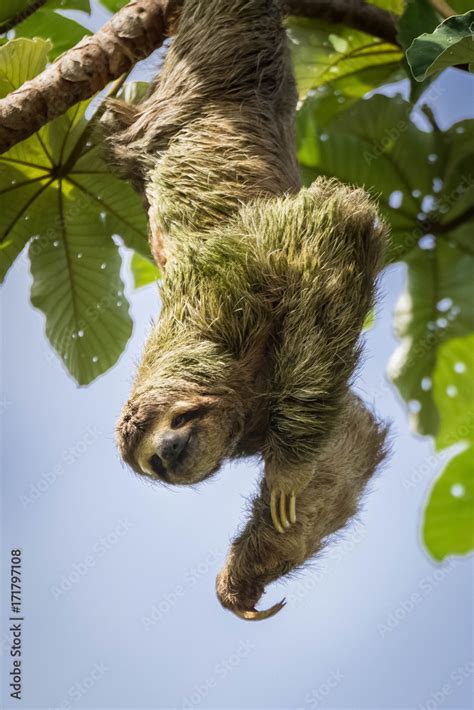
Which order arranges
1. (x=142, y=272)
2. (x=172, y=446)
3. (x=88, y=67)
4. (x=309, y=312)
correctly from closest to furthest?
(x=172, y=446) < (x=309, y=312) < (x=88, y=67) < (x=142, y=272)

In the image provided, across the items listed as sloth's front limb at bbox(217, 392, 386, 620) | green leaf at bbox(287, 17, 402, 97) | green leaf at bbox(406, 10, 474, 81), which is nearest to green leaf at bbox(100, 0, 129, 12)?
green leaf at bbox(287, 17, 402, 97)

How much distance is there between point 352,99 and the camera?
426 cm

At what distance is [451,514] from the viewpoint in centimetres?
378

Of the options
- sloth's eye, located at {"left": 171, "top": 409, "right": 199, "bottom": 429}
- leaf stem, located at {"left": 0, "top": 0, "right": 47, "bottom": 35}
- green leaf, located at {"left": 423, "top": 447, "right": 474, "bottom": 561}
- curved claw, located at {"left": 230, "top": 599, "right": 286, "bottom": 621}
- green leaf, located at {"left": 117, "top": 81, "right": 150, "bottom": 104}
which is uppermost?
leaf stem, located at {"left": 0, "top": 0, "right": 47, "bottom": 35}

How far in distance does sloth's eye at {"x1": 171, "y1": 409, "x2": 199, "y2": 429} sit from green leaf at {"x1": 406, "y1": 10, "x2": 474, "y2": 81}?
114 centimetres

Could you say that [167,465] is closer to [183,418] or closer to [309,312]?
[183,418]

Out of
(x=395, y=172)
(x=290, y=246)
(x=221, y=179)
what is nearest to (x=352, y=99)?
(x=395, y=172)

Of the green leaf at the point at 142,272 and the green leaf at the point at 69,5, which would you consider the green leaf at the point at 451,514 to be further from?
the green leaf at the point at 69,5

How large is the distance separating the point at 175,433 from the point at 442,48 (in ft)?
4.39

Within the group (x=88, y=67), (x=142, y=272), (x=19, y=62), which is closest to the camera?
(x=88, y=67)

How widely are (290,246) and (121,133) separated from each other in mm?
1067

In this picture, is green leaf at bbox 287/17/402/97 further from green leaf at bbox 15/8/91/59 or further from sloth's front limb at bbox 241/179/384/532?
sloth's front limb at bbox 241/179/384/532

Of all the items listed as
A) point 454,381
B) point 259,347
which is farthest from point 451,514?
point 259,347

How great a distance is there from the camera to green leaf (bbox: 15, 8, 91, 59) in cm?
376
